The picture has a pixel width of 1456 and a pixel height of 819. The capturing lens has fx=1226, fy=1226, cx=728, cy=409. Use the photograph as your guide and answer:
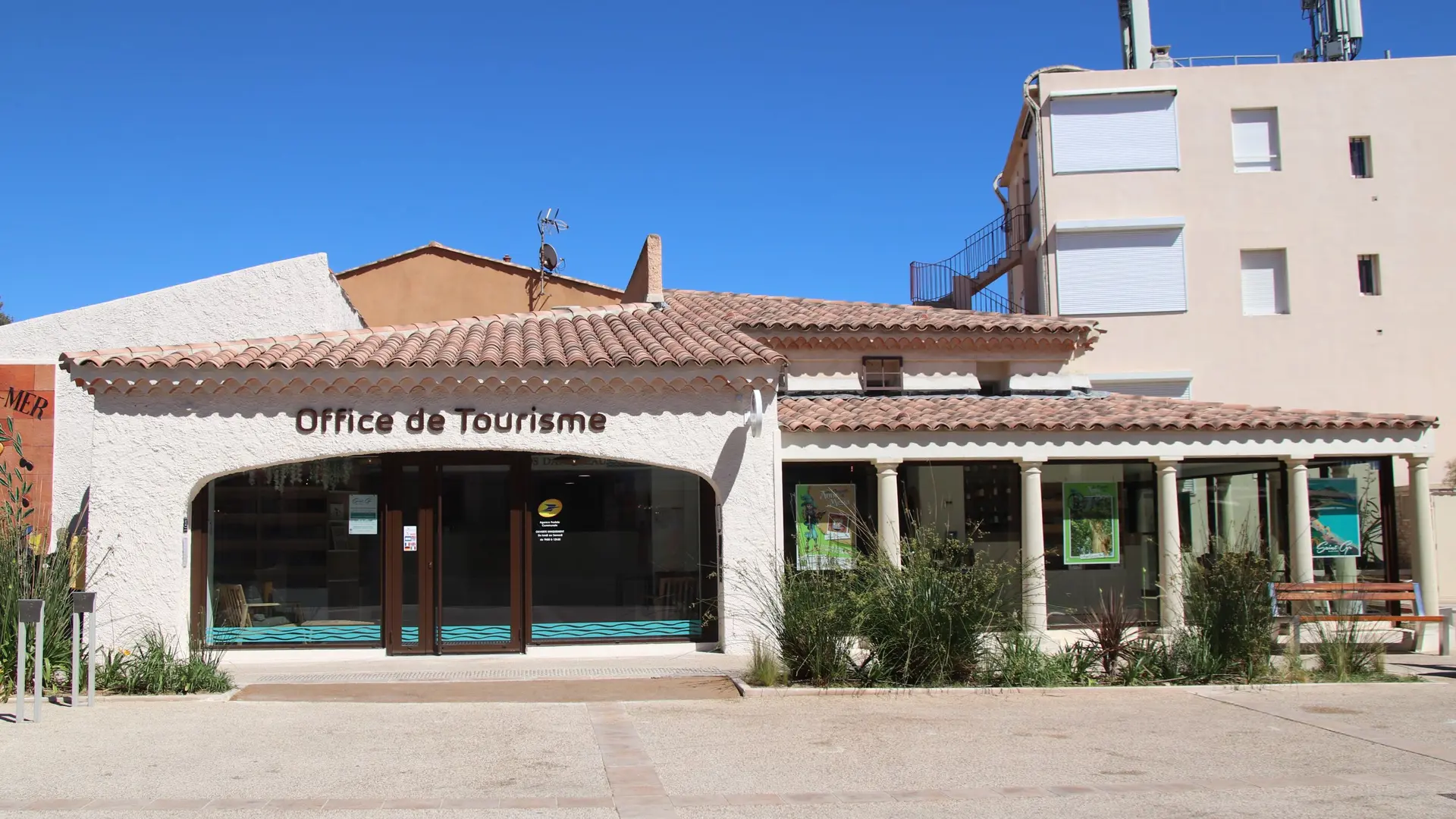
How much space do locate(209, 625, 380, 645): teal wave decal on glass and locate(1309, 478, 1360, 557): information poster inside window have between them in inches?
514

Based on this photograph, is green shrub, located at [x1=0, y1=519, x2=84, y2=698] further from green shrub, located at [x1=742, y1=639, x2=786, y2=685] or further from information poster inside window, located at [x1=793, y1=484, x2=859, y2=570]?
information poster inside window, located at [x1=793, y1=484, x2=859, y2=570]

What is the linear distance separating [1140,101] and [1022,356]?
31.9 feet

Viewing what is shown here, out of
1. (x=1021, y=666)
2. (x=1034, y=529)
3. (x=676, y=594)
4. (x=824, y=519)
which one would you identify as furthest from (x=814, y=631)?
(x=1034, y=529)

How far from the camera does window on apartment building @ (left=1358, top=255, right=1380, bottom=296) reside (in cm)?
2830

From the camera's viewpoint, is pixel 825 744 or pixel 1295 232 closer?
pixel 825 744

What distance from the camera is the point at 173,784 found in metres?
8.38

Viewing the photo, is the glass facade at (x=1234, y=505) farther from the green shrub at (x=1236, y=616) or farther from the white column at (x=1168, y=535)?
the green shrub at (x=1236, y=616)

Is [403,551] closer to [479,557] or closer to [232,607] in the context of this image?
[479,557]

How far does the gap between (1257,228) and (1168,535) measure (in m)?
14.3

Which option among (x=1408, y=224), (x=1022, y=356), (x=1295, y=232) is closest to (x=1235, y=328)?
(x=1295, y=232)

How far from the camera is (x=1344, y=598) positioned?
15.8 metres

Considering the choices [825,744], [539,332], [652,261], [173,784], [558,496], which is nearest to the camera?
[173,784]

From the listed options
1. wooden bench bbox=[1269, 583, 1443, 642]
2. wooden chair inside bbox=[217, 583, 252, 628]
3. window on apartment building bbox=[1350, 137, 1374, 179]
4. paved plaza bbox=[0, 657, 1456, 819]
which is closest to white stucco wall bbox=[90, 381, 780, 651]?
wooden chair inside bbox=[217, 583, 252, 628]

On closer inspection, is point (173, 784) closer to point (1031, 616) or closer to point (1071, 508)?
point (1031, 616)
